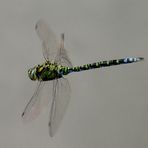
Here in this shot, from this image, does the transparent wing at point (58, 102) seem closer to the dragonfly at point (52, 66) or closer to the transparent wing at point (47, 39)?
the dragonfly at point (52, 66)

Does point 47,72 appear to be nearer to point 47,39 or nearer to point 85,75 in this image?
point 47,39

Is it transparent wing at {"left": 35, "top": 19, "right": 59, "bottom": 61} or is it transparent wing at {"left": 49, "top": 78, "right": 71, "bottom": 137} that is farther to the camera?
transparent wing at {"left": 35, "top": 19, "right": 59, "bottom": 61}

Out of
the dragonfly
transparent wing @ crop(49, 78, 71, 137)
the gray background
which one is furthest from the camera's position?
the gray background

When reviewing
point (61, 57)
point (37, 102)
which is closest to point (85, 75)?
point (61, 57)

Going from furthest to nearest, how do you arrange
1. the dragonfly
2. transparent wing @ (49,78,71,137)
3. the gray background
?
the gray background
the dragonfly
transparent wing @ (49,78,71,137)

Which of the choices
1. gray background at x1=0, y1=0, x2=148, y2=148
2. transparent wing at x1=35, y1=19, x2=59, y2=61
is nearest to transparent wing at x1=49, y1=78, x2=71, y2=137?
transparent wing at x1=35, y1=19, x2=59, y2=61

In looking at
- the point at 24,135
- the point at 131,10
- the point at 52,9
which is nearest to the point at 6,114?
the point at 24,135

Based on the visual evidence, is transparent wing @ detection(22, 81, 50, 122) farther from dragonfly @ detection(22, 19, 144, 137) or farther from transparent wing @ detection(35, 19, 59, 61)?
transparent wing @ detection(35, 19, 59, 61)
